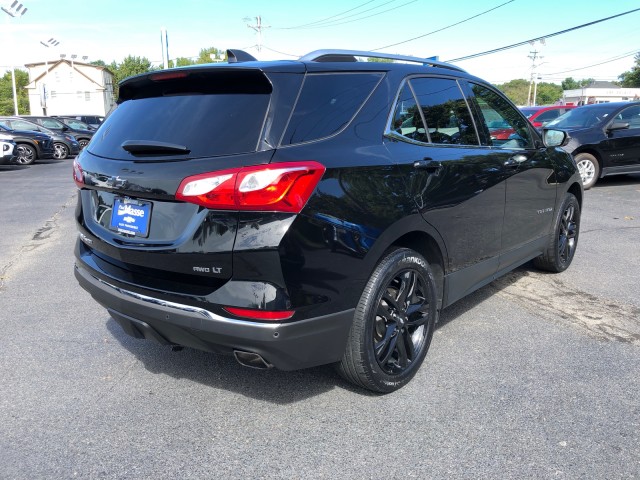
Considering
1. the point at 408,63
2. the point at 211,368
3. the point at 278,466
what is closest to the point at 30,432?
the point at 211,368

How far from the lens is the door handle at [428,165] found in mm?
3173

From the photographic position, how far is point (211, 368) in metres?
3.55

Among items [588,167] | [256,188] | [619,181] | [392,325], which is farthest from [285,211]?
[619,181]

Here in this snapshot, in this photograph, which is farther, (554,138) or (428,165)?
(554,138)

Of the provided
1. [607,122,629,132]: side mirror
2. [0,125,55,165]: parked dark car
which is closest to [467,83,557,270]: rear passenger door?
[607,122,629,132]: side mirror

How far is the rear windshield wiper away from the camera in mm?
2699

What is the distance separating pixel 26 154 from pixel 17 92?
296 ft

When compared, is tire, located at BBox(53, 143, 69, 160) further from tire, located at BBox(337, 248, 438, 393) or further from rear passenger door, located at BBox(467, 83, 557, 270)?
tire, located at BBox(337, 248, 438, 393)

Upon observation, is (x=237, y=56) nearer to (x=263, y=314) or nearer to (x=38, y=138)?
(x=263, y=314)

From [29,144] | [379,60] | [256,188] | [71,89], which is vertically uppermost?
[71,89]

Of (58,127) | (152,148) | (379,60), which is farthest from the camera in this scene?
(58,127)

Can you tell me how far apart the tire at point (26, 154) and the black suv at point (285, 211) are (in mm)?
18061

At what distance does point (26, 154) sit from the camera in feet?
63.3

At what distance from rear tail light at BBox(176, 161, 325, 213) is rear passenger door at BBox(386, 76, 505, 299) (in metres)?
0.75
